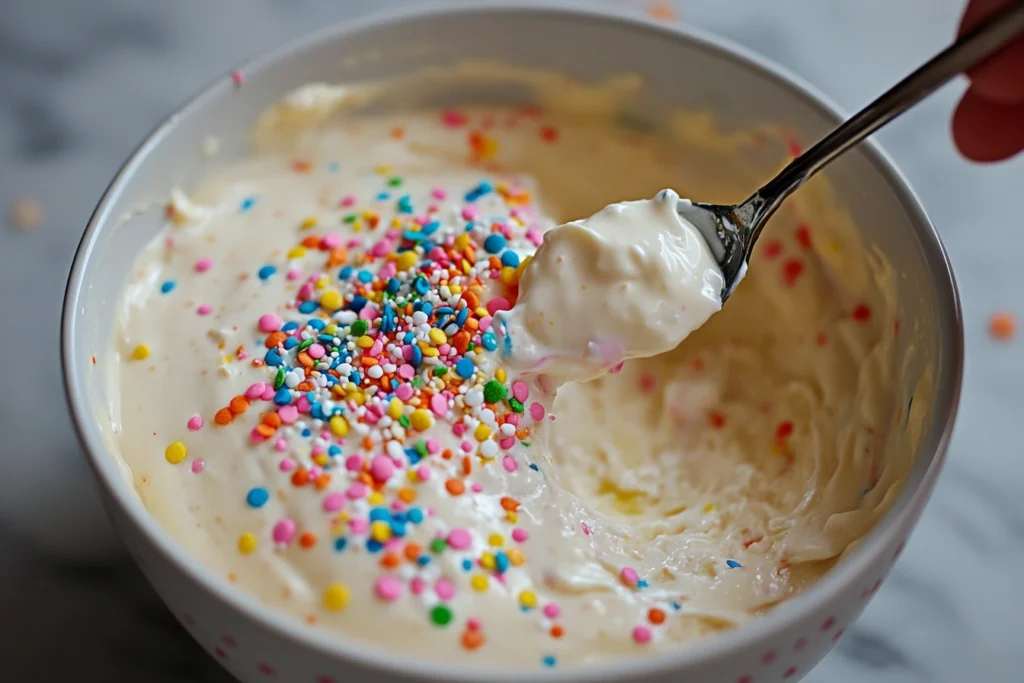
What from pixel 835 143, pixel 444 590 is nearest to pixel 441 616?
pixel 444 590

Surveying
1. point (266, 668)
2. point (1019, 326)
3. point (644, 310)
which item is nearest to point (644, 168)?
point (644, 310)

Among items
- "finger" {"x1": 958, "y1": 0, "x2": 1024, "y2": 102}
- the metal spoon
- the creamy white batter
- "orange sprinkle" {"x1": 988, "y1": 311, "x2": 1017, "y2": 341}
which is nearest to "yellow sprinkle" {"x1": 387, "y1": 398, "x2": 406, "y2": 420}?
the creamy white batter

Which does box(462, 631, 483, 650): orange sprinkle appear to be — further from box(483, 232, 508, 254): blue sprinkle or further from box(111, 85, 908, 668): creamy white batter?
box(483, 232, 508, 254): blue sprinkle

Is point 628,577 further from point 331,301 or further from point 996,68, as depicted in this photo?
point 996,68

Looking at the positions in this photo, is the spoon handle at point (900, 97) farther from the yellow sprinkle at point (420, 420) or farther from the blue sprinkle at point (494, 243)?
the yellow sprinkle at point (420, 420)

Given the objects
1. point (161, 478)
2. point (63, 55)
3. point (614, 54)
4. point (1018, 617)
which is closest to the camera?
point (161, 478)

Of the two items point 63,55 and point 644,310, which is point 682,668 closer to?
point 644,310

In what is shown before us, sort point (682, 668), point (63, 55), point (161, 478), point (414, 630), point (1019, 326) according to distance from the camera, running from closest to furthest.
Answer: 1. point (682, 668)
2. point (414, 630)
3. point (161, 478)
4. point (1019, 326)
5. point (63, 55)
